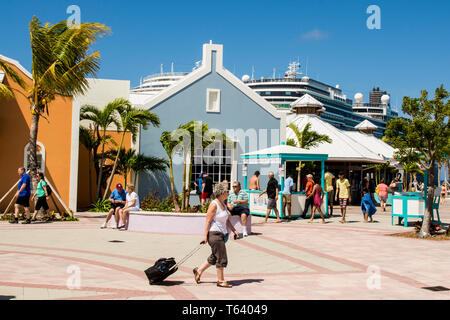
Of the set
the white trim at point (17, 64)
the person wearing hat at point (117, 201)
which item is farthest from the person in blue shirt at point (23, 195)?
the white trim at point (17, 64)

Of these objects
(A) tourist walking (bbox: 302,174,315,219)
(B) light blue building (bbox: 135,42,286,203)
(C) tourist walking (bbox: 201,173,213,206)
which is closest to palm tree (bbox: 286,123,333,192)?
(B) light blue building (bbox: 135,42,286,203)

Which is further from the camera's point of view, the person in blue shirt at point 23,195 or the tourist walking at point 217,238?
the person in blue shirt at point 23,195

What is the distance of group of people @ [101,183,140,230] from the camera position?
1331 cm

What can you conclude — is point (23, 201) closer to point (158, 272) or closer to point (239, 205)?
point (239, 205)

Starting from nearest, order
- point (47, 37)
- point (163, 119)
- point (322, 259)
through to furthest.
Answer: point (322, 259)
point (47, 37)
point (163, 119)

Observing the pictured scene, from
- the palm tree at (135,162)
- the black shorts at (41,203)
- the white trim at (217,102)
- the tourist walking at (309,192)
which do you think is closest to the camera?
the black shorts at (41,203)

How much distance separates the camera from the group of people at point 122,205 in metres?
13.3

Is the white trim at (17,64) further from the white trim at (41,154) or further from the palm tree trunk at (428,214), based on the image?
the palm tree trunk at (428,214)

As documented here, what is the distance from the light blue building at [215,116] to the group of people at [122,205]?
618 centimetres

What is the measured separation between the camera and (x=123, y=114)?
1855 cm

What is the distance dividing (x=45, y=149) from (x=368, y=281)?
43.2 ft

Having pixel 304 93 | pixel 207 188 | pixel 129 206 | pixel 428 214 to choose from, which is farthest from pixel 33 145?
pixel 304 93

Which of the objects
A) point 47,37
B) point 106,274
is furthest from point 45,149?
point 106,274
